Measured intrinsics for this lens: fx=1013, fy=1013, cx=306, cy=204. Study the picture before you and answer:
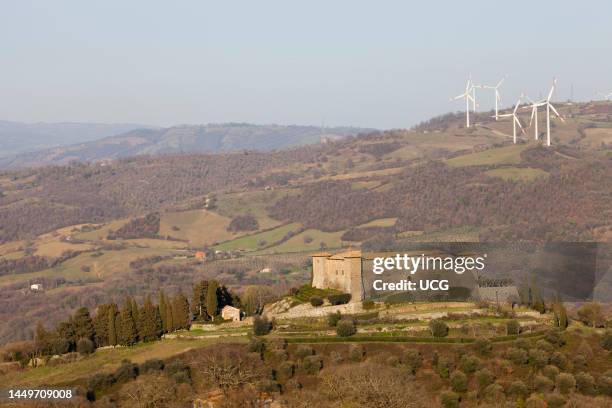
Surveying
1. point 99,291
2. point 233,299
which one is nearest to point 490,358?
point 233,299

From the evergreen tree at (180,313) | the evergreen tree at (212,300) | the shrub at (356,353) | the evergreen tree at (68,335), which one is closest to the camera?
the shrub at (356,353)

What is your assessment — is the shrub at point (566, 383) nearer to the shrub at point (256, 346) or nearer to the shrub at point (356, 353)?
the shrub at point (356, 353)

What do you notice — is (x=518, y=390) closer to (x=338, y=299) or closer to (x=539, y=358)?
(x=539, y=358)

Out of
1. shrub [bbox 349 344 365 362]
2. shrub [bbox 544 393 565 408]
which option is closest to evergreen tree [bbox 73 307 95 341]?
shrub [bbox 349 344 365 362]

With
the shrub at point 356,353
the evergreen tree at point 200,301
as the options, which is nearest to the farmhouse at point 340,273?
the evergreen tree at point 200,301

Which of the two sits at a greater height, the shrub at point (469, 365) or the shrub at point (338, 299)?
the shrub at point (338, 299)

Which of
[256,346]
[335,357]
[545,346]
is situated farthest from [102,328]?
[545,346]
